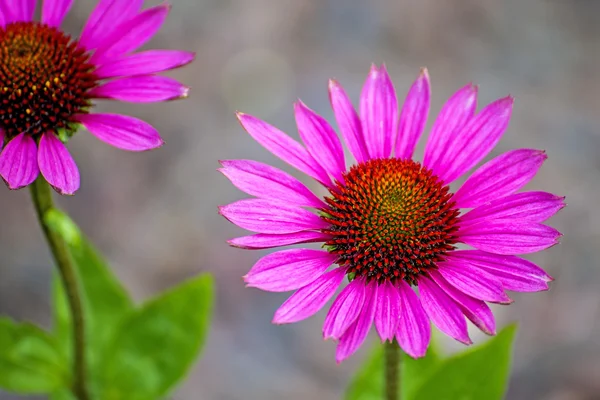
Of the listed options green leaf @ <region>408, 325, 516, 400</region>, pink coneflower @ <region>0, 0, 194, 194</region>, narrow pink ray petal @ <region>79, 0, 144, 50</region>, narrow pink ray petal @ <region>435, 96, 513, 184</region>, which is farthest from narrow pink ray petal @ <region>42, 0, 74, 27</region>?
green leaf @ <region>408, 325, 516, 400</region>

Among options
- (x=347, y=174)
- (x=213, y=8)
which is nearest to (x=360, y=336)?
(x=347, y=174)

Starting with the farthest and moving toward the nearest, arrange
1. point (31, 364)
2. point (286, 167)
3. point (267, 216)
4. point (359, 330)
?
point (286, 167) < point (31, 364) < point (267, 216) < point (359, 330)

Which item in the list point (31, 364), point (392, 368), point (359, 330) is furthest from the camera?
point (31, 364)

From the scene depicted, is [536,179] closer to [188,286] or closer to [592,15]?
[592,15]

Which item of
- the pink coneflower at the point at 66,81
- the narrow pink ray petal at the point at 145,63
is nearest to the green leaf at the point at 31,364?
the pink coneflower at the point at 66,81

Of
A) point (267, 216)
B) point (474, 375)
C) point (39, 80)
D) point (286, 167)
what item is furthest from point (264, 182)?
point (286, 167)

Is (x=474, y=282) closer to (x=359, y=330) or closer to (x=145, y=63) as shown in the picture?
(x=359, y=330)

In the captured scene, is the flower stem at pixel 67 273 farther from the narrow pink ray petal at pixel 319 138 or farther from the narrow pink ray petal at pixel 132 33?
the narrow pink ray petal at pixel 319 138
